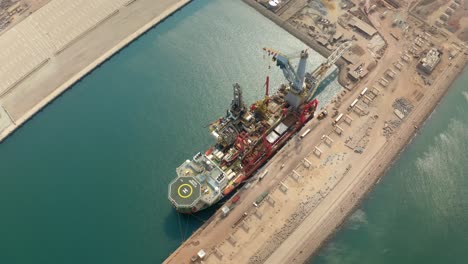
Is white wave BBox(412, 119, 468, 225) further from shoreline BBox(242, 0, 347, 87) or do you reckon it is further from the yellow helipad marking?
the yellow helipad marking

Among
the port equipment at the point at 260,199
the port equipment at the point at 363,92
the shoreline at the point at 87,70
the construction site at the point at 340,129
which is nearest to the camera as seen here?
the construction site at the point at 340,129

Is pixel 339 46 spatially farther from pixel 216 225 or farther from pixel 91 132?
pixel 91 132

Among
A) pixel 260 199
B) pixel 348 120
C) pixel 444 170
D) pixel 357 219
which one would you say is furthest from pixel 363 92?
pixel 260 199

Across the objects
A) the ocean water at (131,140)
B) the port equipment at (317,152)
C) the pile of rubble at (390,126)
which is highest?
the ocean water at (131,140)

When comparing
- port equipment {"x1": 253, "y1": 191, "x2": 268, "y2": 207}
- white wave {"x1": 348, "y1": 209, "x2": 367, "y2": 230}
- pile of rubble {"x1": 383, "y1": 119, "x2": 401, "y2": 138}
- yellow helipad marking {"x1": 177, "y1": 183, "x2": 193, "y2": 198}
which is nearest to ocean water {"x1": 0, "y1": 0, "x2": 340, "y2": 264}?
yellow helipad marking {"x1": 177, "y1": 183, "x2": 193, "y2": 198}

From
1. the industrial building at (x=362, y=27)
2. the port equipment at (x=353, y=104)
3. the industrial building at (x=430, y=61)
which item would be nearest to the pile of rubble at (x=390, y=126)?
the port equipment at (x=353, y=104)

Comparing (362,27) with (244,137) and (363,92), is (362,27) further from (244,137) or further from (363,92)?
(244,137)

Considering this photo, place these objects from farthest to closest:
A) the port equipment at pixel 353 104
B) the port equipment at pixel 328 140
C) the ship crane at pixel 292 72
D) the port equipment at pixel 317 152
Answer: the port equipment at pixel 353 104, the port equipment at pixel 328 140, the port equipment at pixel 317 152, the ship crane at pixel 292 72

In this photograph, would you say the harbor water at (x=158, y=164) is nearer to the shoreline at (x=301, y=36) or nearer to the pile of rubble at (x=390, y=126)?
the shoreline at (x=301, y=36)
